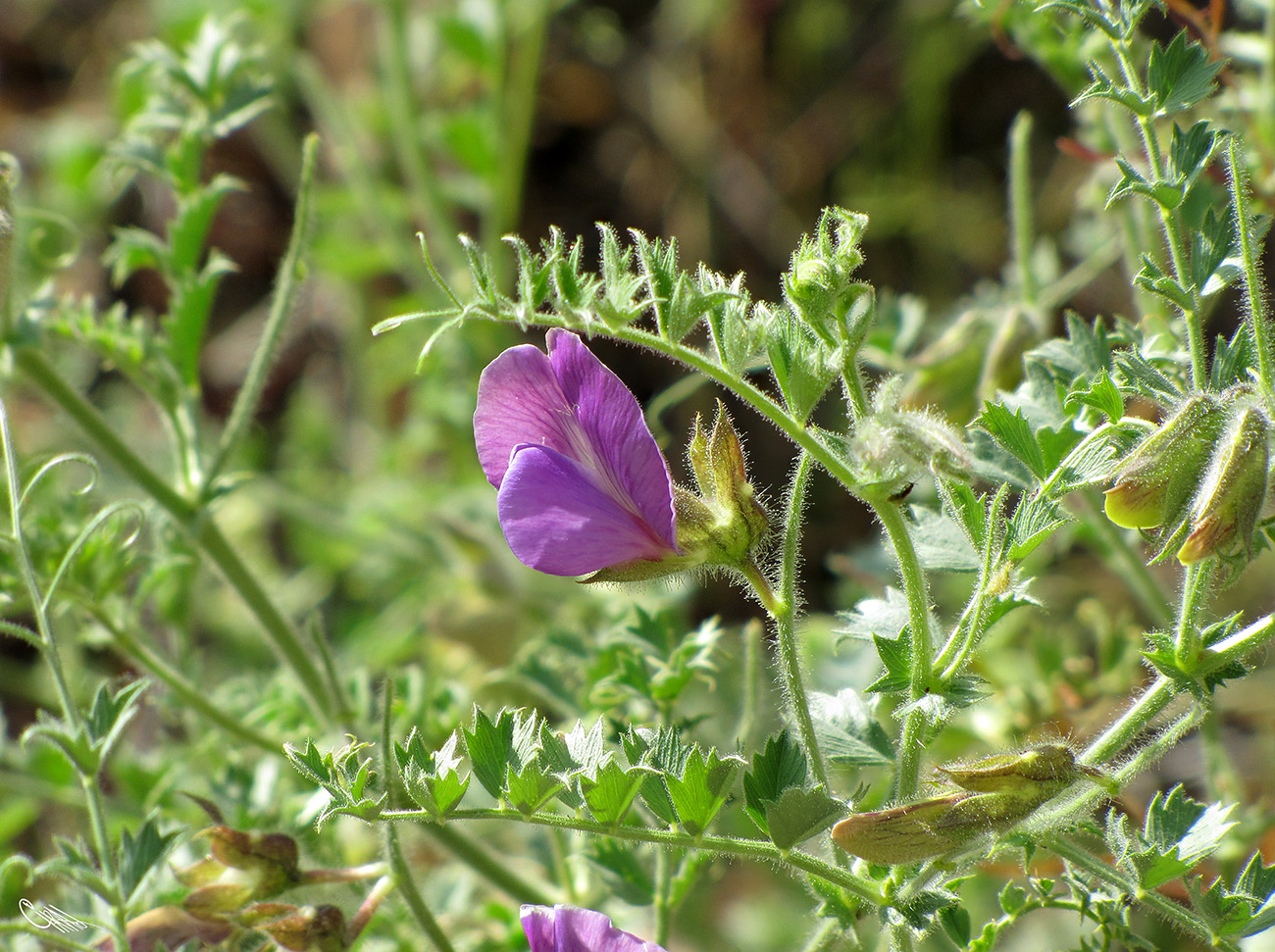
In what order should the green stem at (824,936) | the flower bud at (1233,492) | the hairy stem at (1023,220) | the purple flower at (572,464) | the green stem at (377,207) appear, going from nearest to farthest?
1. the flower bud at (1233,492)
2. the purple flower at (572,464)
3. the green stem at (824,936)
4. the hairy stem at (1023,220)
5. the green stem at (377,207)

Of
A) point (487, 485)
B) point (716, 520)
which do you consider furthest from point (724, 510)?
point (487, 485)

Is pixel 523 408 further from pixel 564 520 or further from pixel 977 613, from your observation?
pixel 977 613

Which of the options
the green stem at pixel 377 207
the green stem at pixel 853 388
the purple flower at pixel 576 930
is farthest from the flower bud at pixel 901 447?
the green stem at pixel 377 207

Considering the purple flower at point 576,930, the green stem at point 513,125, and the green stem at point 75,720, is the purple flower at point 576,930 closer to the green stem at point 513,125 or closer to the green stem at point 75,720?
the green stem at point 75,720

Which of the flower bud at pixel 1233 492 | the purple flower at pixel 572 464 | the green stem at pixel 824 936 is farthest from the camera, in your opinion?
the green stem at pixel 824 936

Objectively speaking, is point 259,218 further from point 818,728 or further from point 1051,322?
point 818,728
